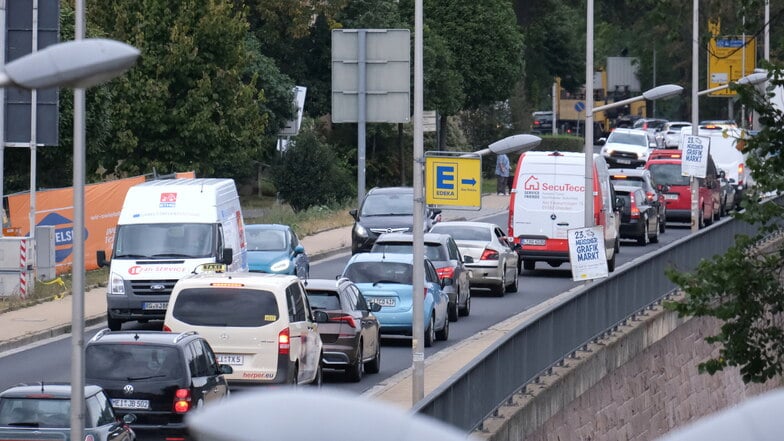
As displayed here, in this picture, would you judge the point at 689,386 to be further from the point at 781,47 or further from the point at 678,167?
the point at 678,167

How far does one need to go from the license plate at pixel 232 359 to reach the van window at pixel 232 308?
0.38 m

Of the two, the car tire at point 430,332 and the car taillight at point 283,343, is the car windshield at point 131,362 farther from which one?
the car tire at point 430,332

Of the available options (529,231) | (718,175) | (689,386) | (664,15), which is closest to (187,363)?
(664,15)

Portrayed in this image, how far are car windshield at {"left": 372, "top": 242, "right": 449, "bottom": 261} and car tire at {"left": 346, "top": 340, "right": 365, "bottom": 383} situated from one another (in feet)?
24.9

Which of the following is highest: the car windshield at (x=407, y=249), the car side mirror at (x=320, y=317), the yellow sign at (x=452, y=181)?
the yellow sign at (x=452, y=181)

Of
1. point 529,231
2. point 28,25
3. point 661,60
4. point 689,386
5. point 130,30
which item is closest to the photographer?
point 689,386

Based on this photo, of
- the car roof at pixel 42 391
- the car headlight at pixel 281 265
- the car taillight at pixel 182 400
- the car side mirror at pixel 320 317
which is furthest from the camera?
the car headlight at pixel 281 265

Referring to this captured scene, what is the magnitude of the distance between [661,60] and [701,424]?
110 meters

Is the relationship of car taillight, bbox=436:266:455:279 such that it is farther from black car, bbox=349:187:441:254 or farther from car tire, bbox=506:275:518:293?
black car, bbox=349:187:441:254

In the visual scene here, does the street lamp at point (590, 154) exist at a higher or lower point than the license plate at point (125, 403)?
higher

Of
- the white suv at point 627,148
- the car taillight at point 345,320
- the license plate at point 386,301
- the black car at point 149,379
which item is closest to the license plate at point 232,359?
the black car at point 149,379

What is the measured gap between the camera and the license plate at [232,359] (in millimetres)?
17953

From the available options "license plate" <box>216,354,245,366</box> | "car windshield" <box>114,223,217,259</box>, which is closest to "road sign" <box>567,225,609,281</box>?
"car windshield" <box>114,223,217,259</box>

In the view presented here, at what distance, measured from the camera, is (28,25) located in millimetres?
29844
